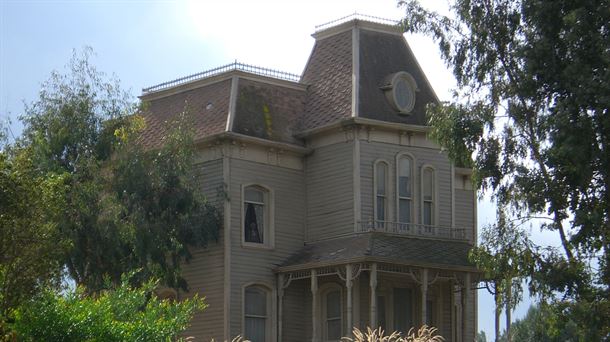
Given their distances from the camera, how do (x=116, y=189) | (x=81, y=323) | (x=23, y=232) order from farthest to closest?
(x=116, y=189) → (x=23, y=232) → (x=81, y=323)

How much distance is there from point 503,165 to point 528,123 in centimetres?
120

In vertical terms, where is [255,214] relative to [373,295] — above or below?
above

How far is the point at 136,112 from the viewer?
3878cm

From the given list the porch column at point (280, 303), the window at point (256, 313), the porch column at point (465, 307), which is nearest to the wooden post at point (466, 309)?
the porch column at point (465, 307)

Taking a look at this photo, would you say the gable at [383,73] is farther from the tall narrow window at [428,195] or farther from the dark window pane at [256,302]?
the dark window pane at [256,302]

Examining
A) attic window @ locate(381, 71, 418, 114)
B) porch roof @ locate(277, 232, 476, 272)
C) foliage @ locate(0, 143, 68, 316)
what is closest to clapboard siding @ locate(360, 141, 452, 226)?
porch roof @ locate(277, 232, 476, 272)

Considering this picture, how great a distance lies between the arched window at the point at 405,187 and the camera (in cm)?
3988

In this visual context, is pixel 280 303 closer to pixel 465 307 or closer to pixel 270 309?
pixel 270 309

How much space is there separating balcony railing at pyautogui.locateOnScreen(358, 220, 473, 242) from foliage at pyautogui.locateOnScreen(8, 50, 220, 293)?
4472 millimetres

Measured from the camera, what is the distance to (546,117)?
1217 inches

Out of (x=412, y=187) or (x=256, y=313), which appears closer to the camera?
(x=256, y=313)

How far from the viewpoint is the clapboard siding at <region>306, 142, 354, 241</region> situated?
128 feet

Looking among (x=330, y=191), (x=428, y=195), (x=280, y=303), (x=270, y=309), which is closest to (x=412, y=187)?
(x=428, y=195)

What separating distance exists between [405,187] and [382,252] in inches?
144
